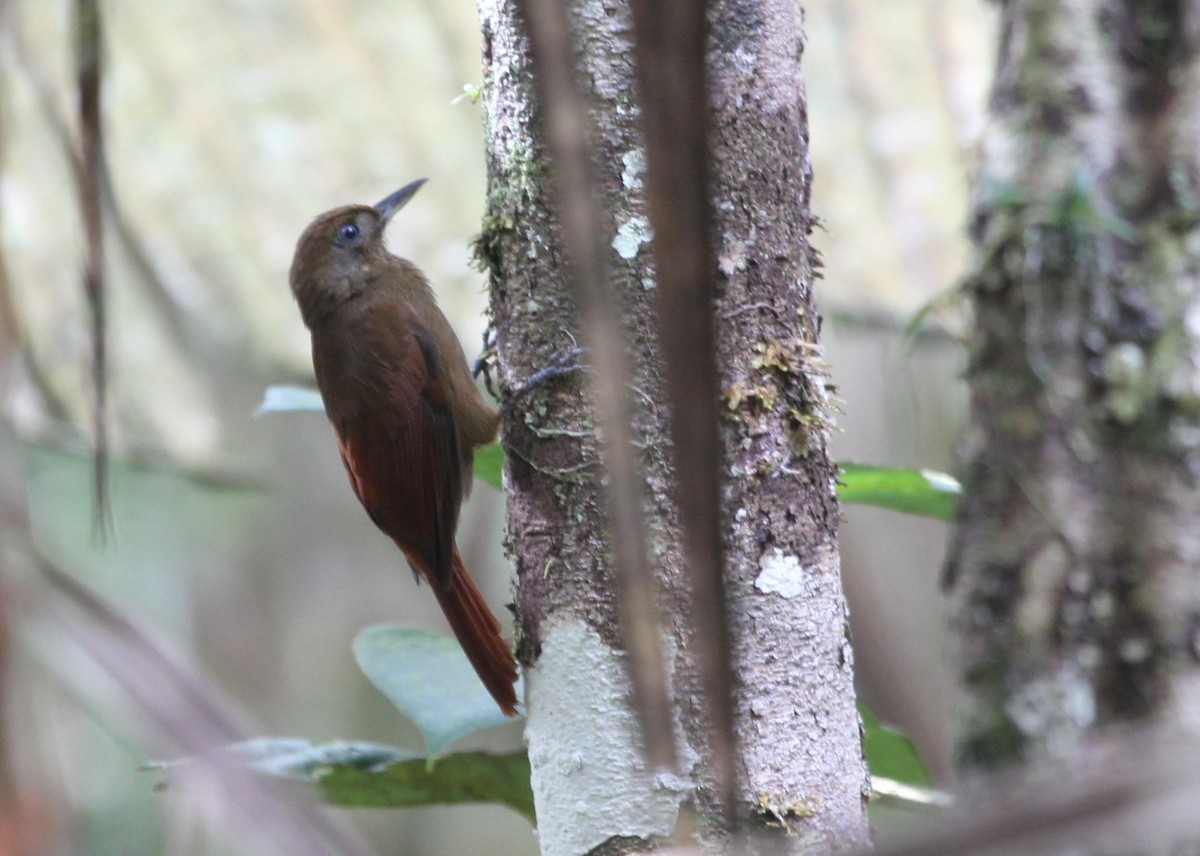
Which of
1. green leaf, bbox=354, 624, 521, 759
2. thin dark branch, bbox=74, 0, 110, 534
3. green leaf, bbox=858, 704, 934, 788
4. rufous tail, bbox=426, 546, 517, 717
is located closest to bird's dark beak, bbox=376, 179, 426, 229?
rufous tail, bbox=426, 546, 517, 717

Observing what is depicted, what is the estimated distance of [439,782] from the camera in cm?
168

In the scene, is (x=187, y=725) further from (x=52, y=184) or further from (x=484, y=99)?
(x=52, y=184)

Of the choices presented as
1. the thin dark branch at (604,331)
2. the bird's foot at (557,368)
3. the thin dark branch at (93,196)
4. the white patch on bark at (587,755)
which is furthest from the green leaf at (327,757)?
the thin dark branch at (604,331)

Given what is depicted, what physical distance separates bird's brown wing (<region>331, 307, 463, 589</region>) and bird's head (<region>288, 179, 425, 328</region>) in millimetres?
175

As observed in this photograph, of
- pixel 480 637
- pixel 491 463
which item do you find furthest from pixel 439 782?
pixel 491 463

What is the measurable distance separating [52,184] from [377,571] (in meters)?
2.67

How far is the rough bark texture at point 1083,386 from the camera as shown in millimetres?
2666

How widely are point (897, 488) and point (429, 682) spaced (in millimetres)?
763

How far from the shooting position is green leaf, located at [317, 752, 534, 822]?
5.32 feet

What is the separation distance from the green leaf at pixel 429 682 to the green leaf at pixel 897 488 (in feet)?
1.95

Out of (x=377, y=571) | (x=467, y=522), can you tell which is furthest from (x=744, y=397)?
(x=377, y=571)

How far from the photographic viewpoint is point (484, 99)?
1466 mm

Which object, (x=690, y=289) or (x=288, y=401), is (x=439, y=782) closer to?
(x=288, y=401)

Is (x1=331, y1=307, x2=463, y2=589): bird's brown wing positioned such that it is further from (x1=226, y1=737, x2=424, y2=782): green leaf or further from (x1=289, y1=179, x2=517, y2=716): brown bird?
(x1=226, y1=737, x2=424, y2=782): green leaf
